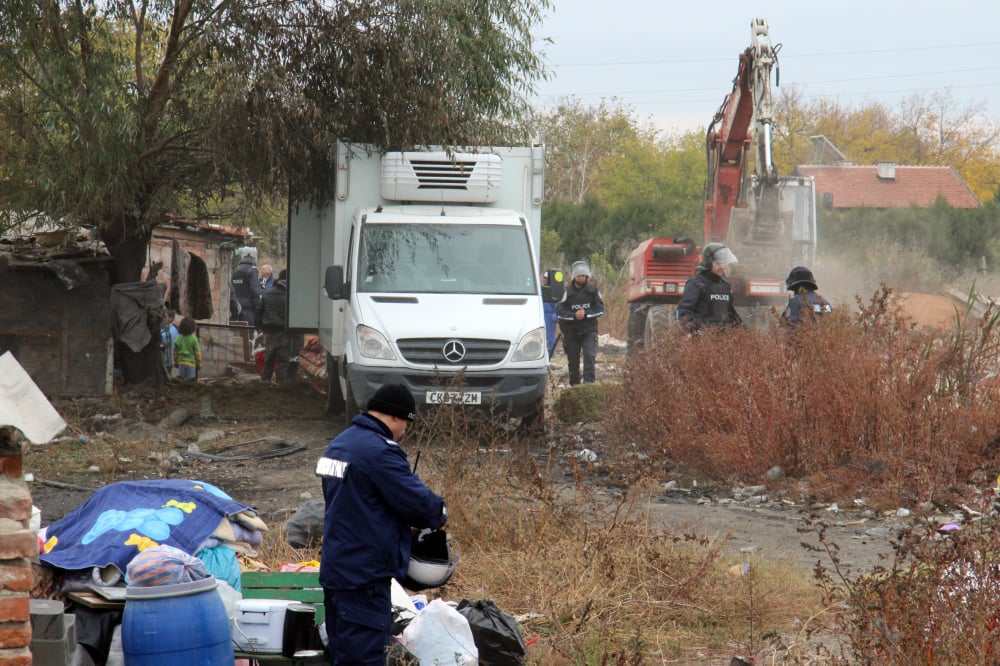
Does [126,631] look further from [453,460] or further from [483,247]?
[483,247]

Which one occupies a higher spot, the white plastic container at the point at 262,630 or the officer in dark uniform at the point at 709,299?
the officer in dark uniform at the point at 709,299

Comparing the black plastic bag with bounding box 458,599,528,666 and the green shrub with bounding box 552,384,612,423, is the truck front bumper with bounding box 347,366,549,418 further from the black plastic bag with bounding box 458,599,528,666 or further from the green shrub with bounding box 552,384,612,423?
the black plastic bag with bounding box 458,599,528,666

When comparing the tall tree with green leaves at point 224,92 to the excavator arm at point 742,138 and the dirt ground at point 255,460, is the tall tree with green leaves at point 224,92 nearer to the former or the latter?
the dirt ground at point 255,460

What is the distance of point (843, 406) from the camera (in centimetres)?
982

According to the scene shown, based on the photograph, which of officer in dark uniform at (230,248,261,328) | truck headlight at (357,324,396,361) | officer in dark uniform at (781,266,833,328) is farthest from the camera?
officer in dark uniform at (230,248,261,328)

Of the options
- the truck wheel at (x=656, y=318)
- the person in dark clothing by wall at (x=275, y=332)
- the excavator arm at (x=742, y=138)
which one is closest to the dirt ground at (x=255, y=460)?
the person in dark clothing by wall at (x=275, y=332)

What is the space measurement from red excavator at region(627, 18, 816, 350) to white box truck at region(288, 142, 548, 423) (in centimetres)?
547

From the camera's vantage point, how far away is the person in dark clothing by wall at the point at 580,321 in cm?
1758

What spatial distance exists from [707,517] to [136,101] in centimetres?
904

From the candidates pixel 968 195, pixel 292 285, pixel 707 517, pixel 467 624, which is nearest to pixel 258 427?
pixel 292 285

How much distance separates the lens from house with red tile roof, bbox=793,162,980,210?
5772 cm

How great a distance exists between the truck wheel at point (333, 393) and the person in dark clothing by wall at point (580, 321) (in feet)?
15.3

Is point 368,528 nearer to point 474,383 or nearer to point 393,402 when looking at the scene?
point 393,402

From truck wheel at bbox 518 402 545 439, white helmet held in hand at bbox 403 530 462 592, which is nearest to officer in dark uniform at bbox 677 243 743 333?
truck wheel at bbox 518 402 545 439
